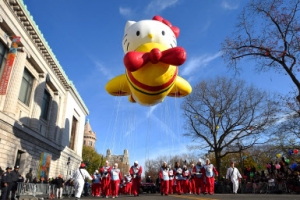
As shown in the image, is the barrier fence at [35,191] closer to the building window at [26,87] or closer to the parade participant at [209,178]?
the parade participant at [209,178]

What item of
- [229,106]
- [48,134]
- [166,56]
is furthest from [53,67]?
[166,56]

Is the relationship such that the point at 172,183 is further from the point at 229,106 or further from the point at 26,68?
the point at 26,68

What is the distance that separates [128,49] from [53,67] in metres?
24.7

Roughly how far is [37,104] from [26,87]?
2.26 meters

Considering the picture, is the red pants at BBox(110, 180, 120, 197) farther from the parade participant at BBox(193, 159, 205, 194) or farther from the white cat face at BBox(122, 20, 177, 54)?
the white cat face at BBox(122, 20, 177, 54)

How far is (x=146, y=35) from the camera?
937cm

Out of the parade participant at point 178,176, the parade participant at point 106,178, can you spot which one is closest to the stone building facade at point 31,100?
the parade participant at point 106,178

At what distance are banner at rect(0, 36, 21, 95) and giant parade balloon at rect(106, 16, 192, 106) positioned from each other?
13.4 meters

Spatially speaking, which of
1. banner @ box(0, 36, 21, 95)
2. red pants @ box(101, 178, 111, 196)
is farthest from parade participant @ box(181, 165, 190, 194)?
banner @ box(0, 36, 21, 95)

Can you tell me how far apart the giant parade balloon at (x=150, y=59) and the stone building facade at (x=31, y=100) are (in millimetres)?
14038

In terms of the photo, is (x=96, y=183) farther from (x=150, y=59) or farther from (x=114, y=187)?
(x=150, y=59)

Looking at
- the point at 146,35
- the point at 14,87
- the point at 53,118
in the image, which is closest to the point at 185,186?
the point at 146,35

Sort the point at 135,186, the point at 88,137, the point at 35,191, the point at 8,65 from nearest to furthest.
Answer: the point at 135,186
the point at 35,191
the point at 8,65
the point at 88,137

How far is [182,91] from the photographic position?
11281mm
